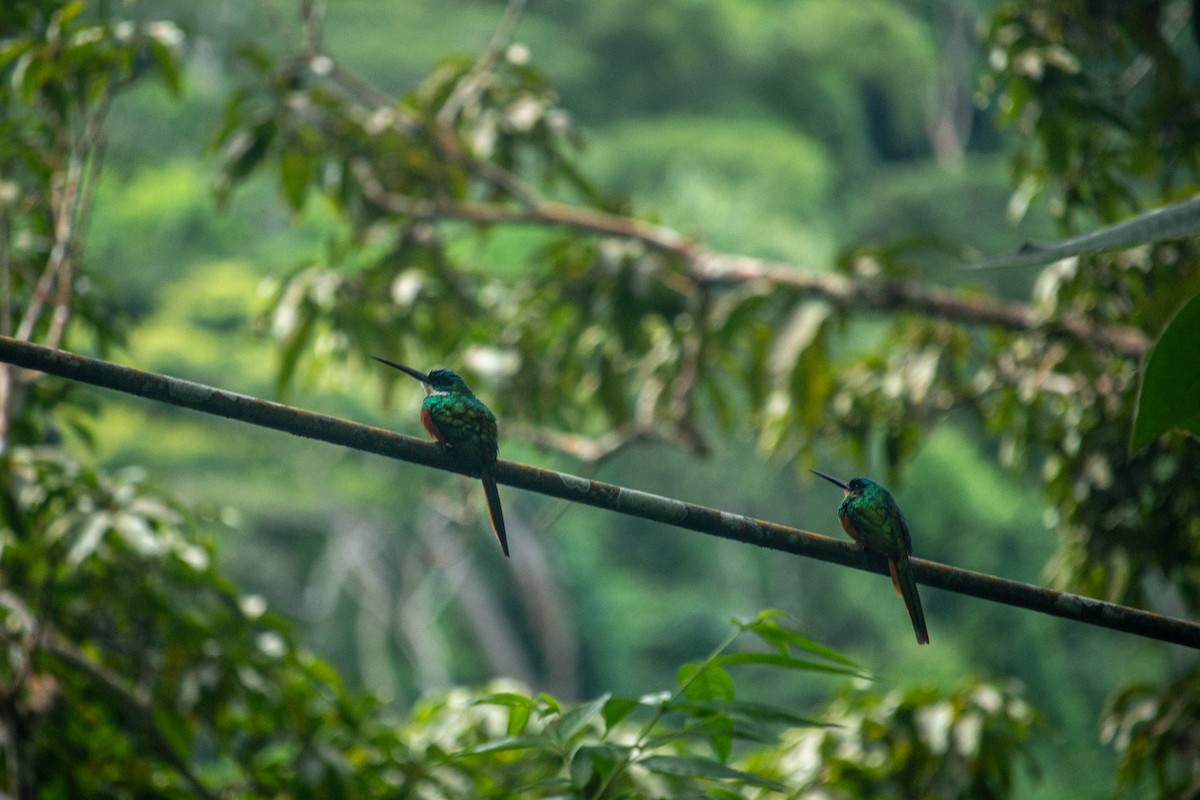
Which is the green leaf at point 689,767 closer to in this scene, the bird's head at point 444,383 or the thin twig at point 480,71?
the bird's head at point 444,383

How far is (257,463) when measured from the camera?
1116cm

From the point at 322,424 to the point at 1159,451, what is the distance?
63.7 inches

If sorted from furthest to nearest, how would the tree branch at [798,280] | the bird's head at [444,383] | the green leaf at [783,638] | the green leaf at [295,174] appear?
the green leaf at [295,174]
the tree branch at [798,280]
the bird's head at [444,383]
the green leaf at [783,638]

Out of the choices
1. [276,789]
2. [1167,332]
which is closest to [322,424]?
[1167,332]

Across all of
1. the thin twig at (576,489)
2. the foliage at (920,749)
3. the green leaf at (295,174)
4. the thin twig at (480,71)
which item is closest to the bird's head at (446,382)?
the thin twig at (576,489)

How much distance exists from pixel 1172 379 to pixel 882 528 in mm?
456

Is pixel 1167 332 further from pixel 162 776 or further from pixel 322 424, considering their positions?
pixel 162 776

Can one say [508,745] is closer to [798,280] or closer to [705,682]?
[705,682]

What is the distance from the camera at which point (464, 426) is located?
1.15 meters

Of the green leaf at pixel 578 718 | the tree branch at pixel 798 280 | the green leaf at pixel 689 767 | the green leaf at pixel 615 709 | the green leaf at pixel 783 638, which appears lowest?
the tree branch at pixel 798 280

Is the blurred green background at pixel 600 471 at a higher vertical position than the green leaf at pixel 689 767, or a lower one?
lower

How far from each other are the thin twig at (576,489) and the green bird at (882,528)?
105 millimetres

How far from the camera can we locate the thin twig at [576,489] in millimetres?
810

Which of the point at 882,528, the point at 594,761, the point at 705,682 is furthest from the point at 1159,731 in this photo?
the point at 594,761
